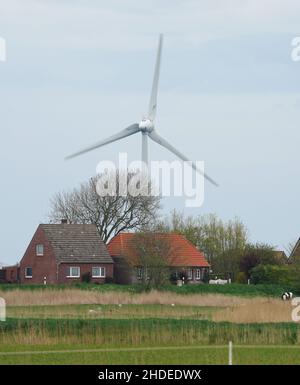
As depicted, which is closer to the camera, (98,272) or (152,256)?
(152,256)

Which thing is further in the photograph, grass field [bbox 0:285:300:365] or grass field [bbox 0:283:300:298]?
grass field [bbox 0:283:300:298]

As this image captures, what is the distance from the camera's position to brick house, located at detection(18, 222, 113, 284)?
8569cm

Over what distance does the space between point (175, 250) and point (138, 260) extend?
631 cm

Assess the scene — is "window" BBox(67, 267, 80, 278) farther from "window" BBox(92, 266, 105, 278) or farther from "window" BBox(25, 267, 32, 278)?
"window" BBox(25, 267, 32, 278)

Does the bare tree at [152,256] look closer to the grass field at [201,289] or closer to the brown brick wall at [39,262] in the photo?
the grass field at [201,289]

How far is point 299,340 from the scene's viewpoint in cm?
3497

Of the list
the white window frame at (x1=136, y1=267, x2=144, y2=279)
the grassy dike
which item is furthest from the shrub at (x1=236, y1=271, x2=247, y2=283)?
the grassy dike

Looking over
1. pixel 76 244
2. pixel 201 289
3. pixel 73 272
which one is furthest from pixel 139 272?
pixel 76 244

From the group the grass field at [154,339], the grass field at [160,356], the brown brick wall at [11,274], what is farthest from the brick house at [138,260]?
the grass field at [160,356]

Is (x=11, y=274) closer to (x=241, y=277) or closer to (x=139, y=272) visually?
(x=139, y=272)

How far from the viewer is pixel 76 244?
87.1 m

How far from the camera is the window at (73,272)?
85750 mm

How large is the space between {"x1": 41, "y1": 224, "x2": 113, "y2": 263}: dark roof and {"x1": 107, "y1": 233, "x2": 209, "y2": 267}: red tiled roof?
1756 millimetres
